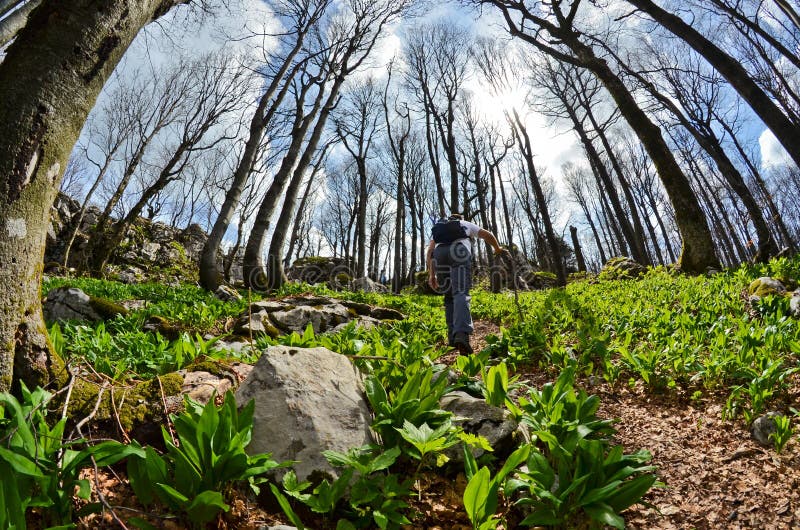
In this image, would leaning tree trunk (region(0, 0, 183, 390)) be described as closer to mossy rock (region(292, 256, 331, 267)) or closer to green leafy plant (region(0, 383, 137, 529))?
green leafy plant (region(0, 383, 137, 529))

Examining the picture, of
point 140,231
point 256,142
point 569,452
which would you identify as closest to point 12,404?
point 569,452

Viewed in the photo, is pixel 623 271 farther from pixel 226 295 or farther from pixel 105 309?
pixel 105 309

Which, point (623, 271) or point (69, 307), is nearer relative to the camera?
point (69, 307)

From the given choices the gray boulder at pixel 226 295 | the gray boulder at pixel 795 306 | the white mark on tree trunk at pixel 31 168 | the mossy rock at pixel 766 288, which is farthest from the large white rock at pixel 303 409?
the gray boulder at pixel 226 295

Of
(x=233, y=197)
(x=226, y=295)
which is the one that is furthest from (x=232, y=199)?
(x=226, y=295)

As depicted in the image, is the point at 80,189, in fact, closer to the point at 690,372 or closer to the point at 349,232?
the point at 349,232

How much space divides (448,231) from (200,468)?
4.05m

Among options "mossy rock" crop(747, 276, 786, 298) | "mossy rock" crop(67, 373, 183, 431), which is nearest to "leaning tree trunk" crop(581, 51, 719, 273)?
"mossy rock" crop(747, 276, 786, 298)

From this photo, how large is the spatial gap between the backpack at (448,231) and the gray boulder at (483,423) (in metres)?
3.03

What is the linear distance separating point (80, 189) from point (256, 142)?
30401mm

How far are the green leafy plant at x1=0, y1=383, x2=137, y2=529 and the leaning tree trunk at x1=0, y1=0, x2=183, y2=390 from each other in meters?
0.39

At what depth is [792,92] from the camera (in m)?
17.2

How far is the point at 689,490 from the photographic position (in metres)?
1.80

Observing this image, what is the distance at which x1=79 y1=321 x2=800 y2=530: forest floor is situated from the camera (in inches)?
56.9
